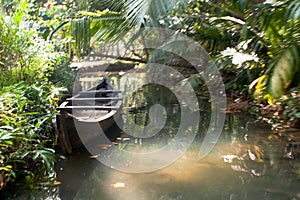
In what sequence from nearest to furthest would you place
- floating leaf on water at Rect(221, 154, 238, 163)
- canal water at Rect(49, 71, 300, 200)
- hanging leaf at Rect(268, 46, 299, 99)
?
canal water at Rect(49, 71, 300, 200), floating leaf on water at Rect(221, 154, 238, 163), hanging leaf at Rect(268, 46, 299, 99)

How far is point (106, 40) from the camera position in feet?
15.9

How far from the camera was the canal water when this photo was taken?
2668 mm

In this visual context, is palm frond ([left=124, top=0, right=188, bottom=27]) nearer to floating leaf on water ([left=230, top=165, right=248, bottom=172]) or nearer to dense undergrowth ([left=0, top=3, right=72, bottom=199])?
dense undergrowth ([left=0, top=3, right=72, bottom=199])

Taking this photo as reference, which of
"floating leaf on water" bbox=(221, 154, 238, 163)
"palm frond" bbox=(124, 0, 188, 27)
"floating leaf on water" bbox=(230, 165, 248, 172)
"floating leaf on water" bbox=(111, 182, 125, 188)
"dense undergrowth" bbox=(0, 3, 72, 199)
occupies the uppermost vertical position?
"palm frond" bbox=(124, 0, 188, 27)

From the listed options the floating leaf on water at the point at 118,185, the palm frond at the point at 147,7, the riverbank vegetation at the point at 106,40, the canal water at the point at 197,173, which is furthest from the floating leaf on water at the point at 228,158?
the palm frond at the point at 147,7

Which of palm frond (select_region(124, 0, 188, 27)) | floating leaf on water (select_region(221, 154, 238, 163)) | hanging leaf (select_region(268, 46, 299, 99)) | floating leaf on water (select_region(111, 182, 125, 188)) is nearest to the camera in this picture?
floating leaf on water (select_region(111, 182, 125, 188))

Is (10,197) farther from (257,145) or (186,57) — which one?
(186,57)

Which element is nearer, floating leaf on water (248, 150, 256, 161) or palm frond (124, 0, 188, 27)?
palm frond (124, 0, 188, 27)

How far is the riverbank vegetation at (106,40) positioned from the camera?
9.45 ft

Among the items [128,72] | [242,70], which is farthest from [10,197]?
[128,72]

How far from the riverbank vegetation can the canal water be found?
359mm

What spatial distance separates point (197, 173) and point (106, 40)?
2.70m

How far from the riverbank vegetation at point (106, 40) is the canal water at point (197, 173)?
359 mm

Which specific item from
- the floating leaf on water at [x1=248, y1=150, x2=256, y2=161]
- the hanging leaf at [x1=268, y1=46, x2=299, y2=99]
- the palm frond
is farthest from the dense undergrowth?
the hanging leaf at [x1=268, y1=46, x2=299, y2=99]
